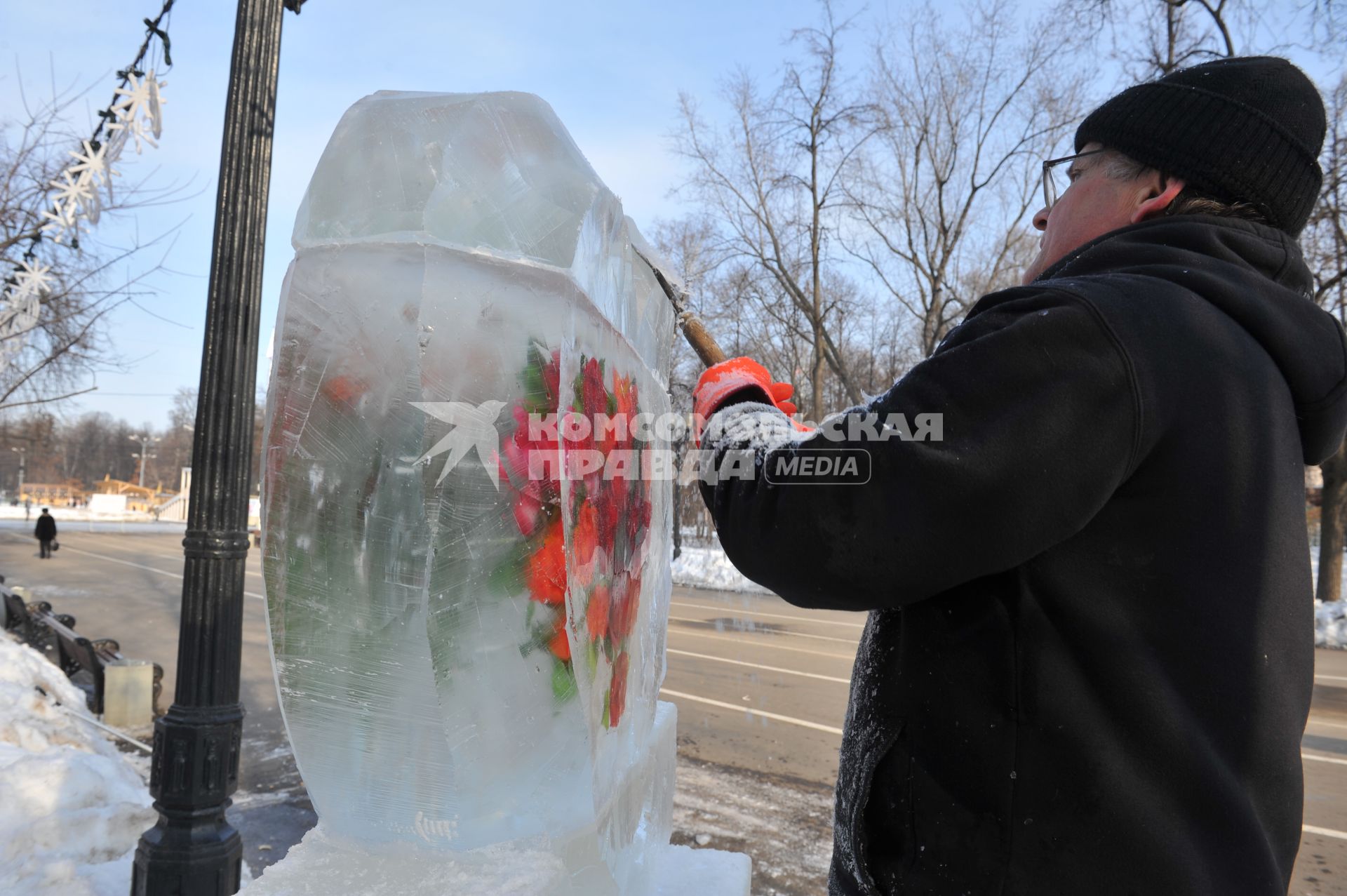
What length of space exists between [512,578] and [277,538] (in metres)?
0.38

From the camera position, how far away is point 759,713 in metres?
7.01

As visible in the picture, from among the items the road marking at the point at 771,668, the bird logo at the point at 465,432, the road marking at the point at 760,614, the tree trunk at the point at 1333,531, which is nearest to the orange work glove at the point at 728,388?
the bird logo at the point at 465,432

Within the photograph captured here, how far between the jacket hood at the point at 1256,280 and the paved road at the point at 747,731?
3611mm

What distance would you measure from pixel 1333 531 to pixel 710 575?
1066cm

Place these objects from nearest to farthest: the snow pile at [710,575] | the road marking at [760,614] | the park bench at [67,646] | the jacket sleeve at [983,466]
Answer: the jacket sleeve at [983,466], the park bench at [67,646], the road marking at [760,614], the snow pile at [710,575]

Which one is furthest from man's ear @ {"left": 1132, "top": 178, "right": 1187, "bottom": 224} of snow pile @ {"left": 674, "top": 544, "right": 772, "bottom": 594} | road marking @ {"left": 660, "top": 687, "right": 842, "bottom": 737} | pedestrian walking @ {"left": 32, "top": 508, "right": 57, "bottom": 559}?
pedestrian walking @ {"left": 32, "top": 508, "right": 57, "bottom": 559}

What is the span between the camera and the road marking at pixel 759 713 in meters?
6.59

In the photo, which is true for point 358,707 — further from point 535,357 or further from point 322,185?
point 322,185

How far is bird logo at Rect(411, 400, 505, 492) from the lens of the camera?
1.26m

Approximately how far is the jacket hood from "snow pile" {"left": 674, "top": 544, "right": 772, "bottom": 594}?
581 inches

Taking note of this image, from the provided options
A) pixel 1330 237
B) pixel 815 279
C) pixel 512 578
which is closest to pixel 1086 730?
pixel 512 578

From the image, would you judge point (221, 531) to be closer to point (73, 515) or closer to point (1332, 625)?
point (1332, 625)

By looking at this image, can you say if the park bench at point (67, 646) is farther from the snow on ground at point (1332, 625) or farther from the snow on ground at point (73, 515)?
the snow on ground at point (73, 515)

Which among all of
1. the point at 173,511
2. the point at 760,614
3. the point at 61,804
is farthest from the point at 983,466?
the point at 173,511
